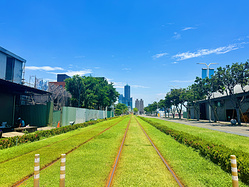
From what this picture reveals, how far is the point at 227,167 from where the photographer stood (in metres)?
6.26

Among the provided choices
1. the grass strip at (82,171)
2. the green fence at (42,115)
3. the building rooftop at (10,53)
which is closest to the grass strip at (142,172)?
the grass strip at (82,171)

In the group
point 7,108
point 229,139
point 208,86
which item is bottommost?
point 229,139

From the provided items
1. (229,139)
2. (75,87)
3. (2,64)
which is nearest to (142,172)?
(229,139)

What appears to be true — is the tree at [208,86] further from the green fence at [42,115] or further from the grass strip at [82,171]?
Result: the grass strip at [82,171]

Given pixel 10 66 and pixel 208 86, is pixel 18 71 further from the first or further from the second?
pixel 208 86

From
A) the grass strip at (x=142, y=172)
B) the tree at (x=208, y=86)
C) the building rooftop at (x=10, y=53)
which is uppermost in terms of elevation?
the building rooftop at (x=10, y=53)

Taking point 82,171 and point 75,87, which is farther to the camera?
point 75,87

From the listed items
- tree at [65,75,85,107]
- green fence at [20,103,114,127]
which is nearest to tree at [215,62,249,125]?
green fence at [20,103,114,127]

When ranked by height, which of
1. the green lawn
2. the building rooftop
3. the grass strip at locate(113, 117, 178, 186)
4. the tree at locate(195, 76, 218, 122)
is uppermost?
the building rooftop

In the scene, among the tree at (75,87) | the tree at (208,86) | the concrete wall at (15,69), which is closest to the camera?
the concrete wall at (15,69)

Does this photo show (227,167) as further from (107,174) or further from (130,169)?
(107,174)

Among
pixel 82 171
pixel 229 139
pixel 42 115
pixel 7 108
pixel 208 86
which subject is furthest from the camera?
pixel 208 86

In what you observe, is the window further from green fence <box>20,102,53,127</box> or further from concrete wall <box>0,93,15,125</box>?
concrete wall <box>0,93,15,125</box>

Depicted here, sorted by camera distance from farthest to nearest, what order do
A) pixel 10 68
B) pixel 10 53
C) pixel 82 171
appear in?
pixel 10 68
pixel 10 53
pixel 82 171
